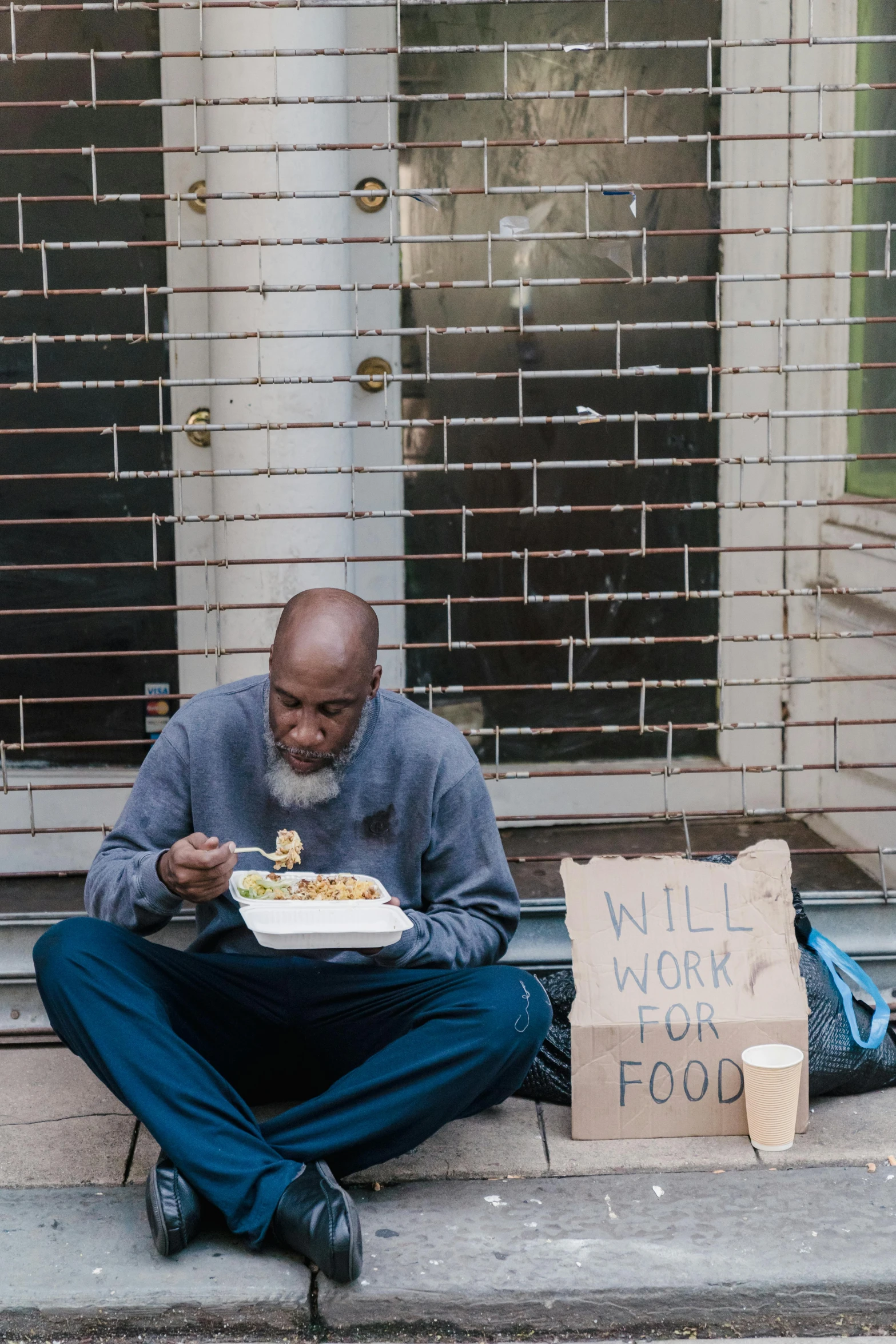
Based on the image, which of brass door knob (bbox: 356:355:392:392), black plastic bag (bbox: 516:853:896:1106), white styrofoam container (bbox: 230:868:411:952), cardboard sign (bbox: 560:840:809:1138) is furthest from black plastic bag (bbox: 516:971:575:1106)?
brass door knob (bbox: 356:355:392:392)

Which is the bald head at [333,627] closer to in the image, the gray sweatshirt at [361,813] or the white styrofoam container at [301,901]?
the gray sweatshirt at [361,813]

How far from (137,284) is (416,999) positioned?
230 cm

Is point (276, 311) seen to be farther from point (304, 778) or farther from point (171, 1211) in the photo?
point (171, 1211)

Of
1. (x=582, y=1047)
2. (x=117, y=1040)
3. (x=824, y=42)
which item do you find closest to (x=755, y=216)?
(x=824, y=42)

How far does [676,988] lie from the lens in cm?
301

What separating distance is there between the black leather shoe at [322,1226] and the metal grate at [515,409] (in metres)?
1.52

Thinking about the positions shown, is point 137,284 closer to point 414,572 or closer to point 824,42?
point 414,572

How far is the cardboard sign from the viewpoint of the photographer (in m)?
2.96

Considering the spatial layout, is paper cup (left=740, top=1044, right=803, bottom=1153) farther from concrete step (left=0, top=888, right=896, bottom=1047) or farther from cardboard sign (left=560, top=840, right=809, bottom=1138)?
concrete step (left=0, top=888, right=896, bottom=1047)

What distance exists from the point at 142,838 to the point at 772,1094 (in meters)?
1.33

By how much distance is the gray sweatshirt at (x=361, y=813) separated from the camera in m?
2.87

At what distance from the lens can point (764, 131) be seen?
4152 mm

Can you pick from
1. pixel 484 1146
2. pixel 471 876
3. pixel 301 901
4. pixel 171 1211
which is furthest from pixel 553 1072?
pixel 171 1211

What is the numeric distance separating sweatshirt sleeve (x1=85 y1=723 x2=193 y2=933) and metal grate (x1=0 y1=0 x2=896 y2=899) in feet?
2.77
